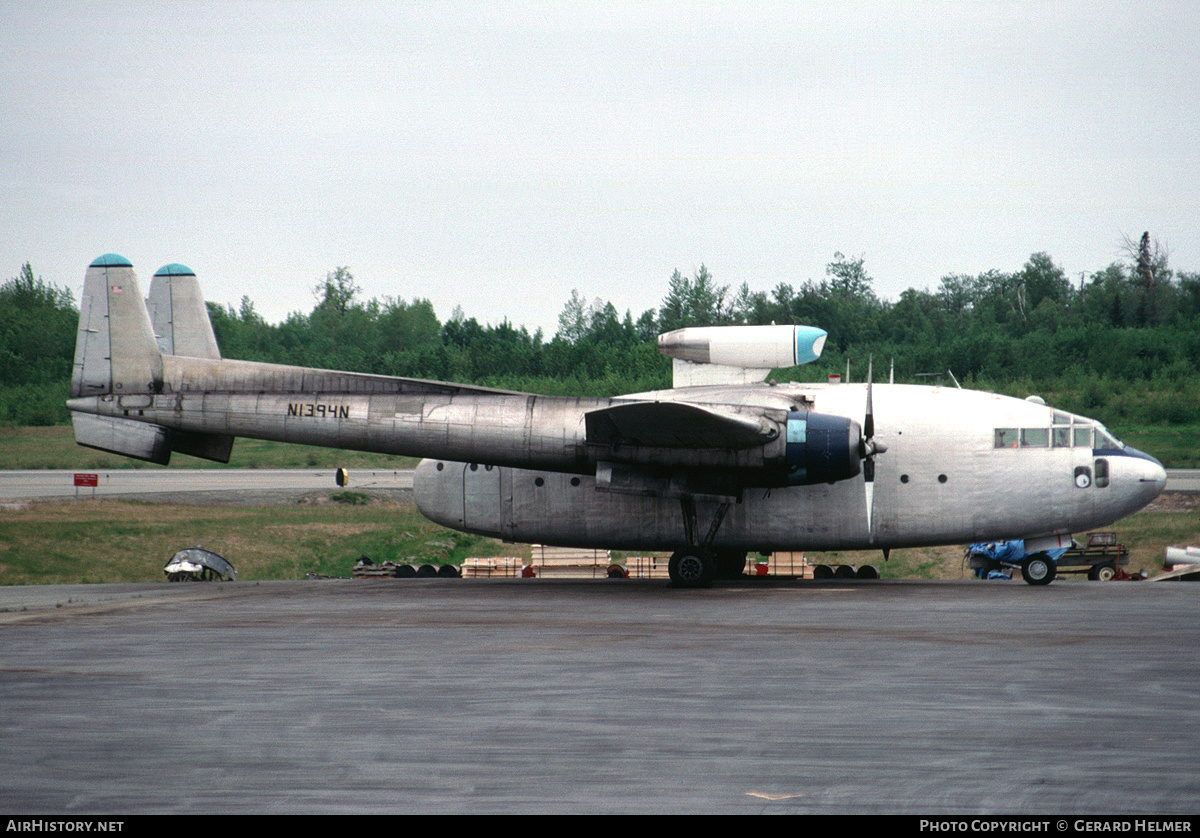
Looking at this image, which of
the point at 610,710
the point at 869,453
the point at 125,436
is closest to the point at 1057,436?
the point at 869,453

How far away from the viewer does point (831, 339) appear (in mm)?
67250

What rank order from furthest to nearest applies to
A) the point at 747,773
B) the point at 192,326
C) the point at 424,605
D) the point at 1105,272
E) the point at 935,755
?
the point at 1105,272 → the point at 192,326 → the point at 424,605 → the point at 935,755 → the point at 747,773

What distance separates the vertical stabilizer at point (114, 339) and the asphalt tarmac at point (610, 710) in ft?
21.9

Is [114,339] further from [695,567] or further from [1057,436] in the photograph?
[1057,436]

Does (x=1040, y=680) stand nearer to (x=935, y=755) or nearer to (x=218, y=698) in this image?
(x=935, y=755)

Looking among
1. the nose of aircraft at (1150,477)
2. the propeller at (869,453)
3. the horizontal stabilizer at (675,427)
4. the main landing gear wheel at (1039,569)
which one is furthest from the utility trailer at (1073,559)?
the horizontal stabilizer at (675,427)

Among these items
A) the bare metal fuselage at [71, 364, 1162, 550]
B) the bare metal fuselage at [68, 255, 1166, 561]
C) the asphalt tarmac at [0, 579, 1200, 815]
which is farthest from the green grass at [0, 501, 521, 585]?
the asphalt tarmac at [0, 579, 1200, 815]

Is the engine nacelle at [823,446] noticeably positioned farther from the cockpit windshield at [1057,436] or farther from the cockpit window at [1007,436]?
the cockpit windshield at [1057,436]

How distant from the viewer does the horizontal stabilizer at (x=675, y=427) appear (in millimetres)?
19641

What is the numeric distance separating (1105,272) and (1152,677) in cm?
8431

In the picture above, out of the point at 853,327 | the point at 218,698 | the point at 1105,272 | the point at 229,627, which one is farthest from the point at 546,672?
the point at 1105,272

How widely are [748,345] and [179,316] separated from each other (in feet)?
42.6

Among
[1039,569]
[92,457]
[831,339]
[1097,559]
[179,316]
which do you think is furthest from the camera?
[831,339]

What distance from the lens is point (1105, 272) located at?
86500 millimetres
